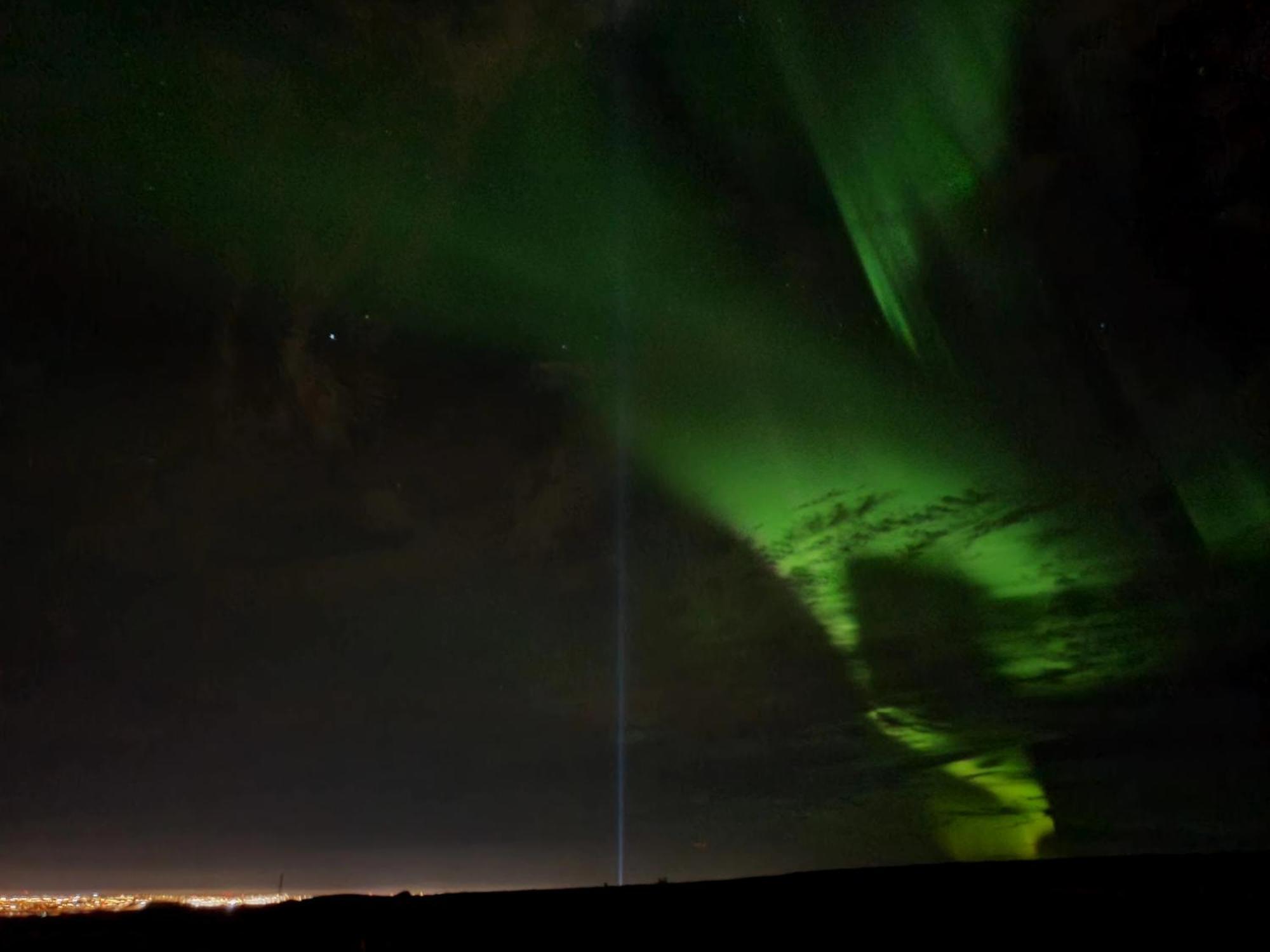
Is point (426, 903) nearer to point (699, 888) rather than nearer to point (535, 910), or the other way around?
point (535, 910)

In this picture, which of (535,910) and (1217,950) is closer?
(1217,950)

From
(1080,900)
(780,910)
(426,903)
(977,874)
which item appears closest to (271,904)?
(426,903)

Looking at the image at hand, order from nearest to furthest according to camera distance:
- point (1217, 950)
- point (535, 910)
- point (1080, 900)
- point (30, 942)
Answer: point (1217, 950) < point (1080, 900) < point (30, 942) < point (535, 910)

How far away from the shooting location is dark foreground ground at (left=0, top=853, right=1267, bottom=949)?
604 cm

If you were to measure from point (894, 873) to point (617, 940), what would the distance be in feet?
7.94

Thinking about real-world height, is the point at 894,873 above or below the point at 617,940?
above

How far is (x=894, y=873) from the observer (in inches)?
285

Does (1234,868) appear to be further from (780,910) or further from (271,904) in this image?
(271,904)

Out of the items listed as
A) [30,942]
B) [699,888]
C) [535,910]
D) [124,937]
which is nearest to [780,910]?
[699,888]

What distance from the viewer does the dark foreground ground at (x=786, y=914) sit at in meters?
6.04

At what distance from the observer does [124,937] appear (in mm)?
6648

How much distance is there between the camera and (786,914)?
6.77 metres

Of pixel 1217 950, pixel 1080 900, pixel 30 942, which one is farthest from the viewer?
pixel 30 942

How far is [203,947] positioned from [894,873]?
18.1 ft
